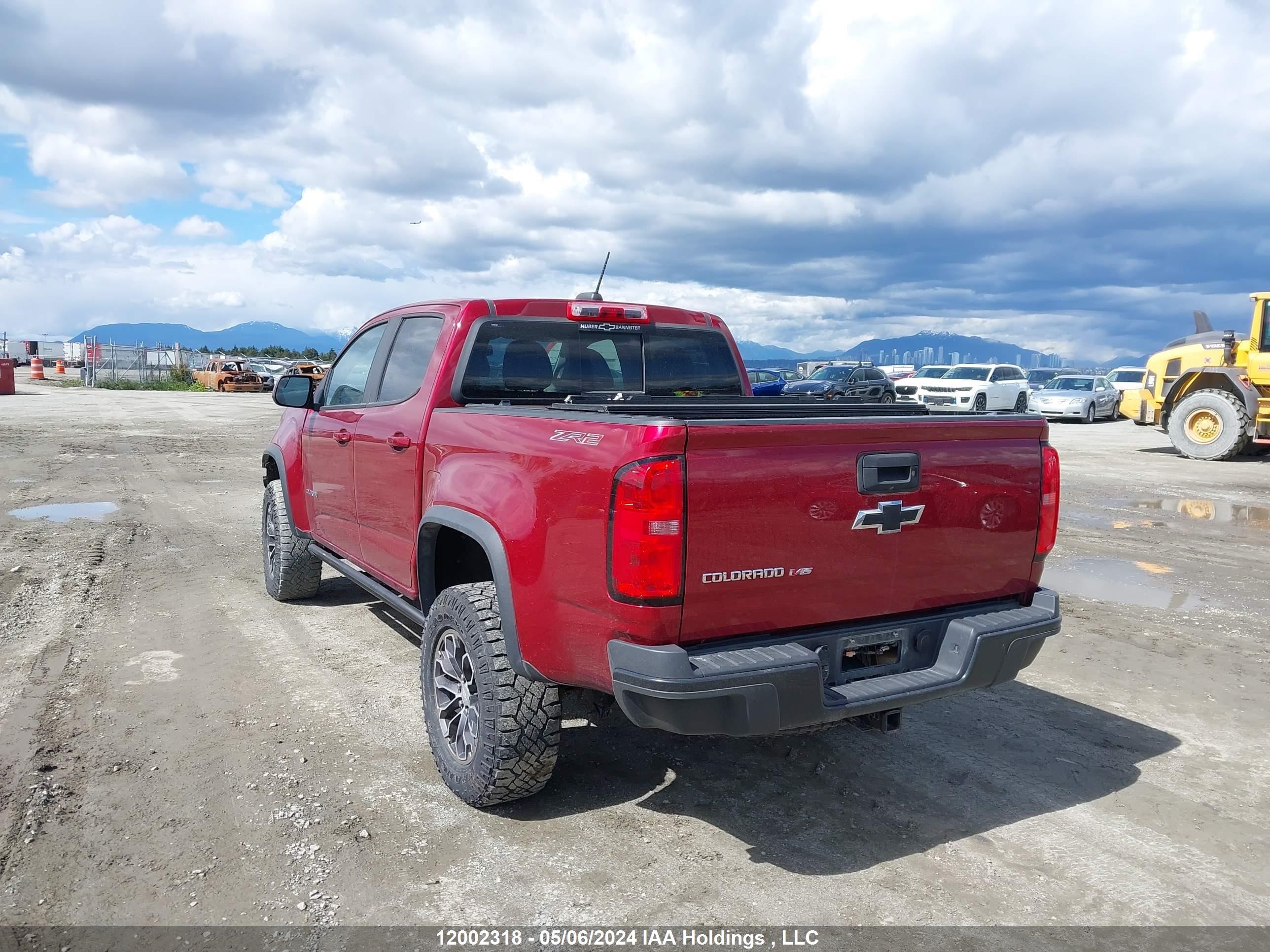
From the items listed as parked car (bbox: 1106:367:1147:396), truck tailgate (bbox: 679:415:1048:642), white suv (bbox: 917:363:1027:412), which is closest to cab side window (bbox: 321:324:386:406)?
truck tailgate (bbox: 679:415:1048:642)

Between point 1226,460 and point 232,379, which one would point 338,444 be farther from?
point 232,379

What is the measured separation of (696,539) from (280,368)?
162 feet

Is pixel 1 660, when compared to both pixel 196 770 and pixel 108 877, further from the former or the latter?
pixel 108 877

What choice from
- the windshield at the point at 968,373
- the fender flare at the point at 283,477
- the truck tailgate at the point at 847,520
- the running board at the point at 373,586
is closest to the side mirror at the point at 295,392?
the fender flare at the point at 283,477

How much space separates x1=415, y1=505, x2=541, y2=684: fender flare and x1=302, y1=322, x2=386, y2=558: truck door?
1.23m

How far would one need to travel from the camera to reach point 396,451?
4.35 m

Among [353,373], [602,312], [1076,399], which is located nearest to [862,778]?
[602,312]

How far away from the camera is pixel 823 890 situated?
3.06 m

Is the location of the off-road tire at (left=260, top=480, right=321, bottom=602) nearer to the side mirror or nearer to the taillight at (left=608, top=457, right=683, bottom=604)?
the side mirror

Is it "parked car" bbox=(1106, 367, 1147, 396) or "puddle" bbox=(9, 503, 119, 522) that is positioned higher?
"parked car" bbox=(1106, 367, 1147, 396)

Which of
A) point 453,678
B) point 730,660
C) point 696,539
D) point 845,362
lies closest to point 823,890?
point 730,660

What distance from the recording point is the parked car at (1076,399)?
27.5 m

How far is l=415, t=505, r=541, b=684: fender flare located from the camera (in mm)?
3307

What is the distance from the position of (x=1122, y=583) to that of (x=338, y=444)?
6024 mm
